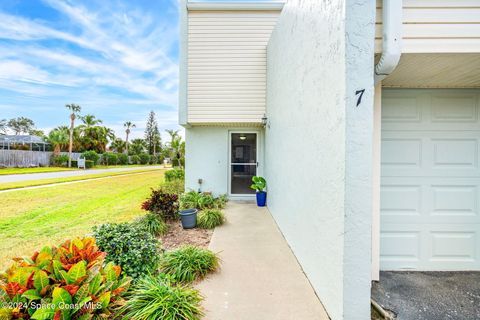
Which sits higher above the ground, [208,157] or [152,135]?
[152,135]

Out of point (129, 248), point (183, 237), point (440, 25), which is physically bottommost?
point (183, 237)

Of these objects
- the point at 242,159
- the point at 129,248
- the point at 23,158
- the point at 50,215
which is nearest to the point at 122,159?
the point at 23,158

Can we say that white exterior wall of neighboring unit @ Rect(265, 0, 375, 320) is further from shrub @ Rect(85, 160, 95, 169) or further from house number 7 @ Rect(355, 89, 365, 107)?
shrub @ Rect(85, 160, 95, 169)

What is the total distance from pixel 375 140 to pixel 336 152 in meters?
0.88

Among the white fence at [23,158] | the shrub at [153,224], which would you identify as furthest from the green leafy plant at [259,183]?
the white fence at [23,158]

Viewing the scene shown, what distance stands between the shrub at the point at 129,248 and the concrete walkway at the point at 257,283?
28.8 inches

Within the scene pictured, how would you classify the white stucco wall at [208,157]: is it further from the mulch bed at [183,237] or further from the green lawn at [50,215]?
the mulch bed at [183,237]

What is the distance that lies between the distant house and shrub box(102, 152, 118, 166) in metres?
31.9

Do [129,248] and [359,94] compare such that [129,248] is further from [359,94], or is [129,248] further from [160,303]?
[359,94]

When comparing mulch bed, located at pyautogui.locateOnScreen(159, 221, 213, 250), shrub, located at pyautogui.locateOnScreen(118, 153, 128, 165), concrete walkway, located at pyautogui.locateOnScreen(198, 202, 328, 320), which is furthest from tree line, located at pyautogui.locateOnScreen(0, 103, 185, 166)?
concrete walkway, located at pyautogui.locateOnScreen(198, 202, 328, 320)

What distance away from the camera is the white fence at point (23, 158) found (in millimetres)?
19672

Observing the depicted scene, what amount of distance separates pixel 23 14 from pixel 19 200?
8.75 m

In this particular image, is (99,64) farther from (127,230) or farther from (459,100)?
(459,100)

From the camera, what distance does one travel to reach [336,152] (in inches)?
75.7
